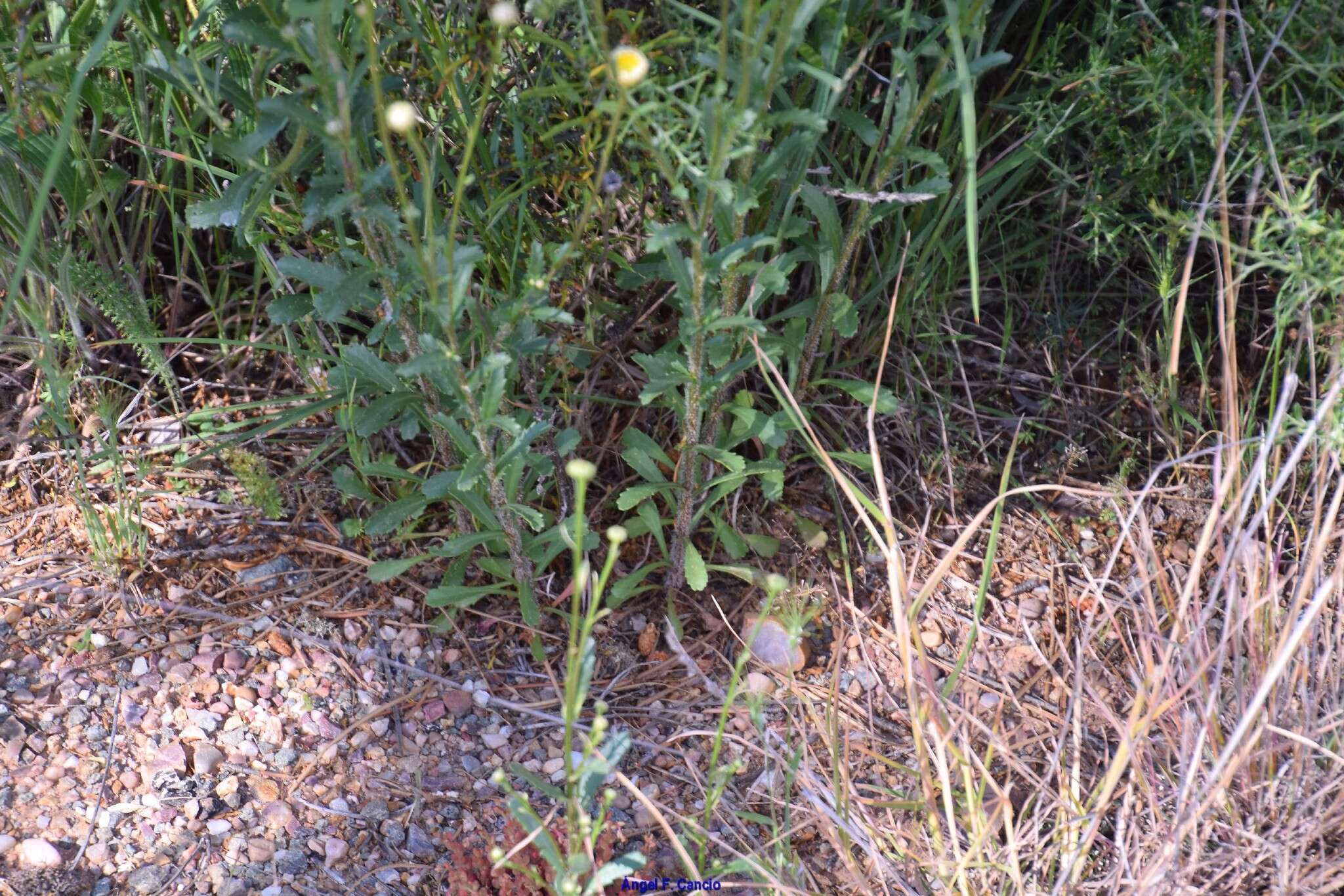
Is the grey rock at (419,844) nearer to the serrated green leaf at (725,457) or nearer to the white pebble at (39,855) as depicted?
the white pebble at (39,855)

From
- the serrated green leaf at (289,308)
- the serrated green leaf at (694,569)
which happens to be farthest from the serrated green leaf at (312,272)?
the serrated green leaf at (694,569)

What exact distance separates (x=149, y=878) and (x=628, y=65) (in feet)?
4.17

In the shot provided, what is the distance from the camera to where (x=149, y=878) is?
1468 millimetres

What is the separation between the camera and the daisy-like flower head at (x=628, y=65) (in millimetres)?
1140

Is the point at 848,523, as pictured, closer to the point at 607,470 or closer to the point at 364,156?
the point at 607,470

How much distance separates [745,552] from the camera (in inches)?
74.0

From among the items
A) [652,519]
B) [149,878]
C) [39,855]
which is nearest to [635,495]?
[652,519]

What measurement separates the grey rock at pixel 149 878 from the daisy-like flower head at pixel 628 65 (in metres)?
1.24

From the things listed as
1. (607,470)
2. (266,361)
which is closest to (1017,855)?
(607,470)

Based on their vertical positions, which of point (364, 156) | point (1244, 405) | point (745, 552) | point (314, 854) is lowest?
point (314, 854)

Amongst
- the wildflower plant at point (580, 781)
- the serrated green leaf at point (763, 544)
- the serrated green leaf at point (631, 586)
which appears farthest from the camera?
the serrated green leaf at point (763, 544)

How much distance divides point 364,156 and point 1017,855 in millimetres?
1286

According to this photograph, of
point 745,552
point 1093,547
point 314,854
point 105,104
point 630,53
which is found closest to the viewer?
point 630,53

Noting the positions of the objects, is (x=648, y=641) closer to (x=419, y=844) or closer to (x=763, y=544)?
(x=763, y=544)
